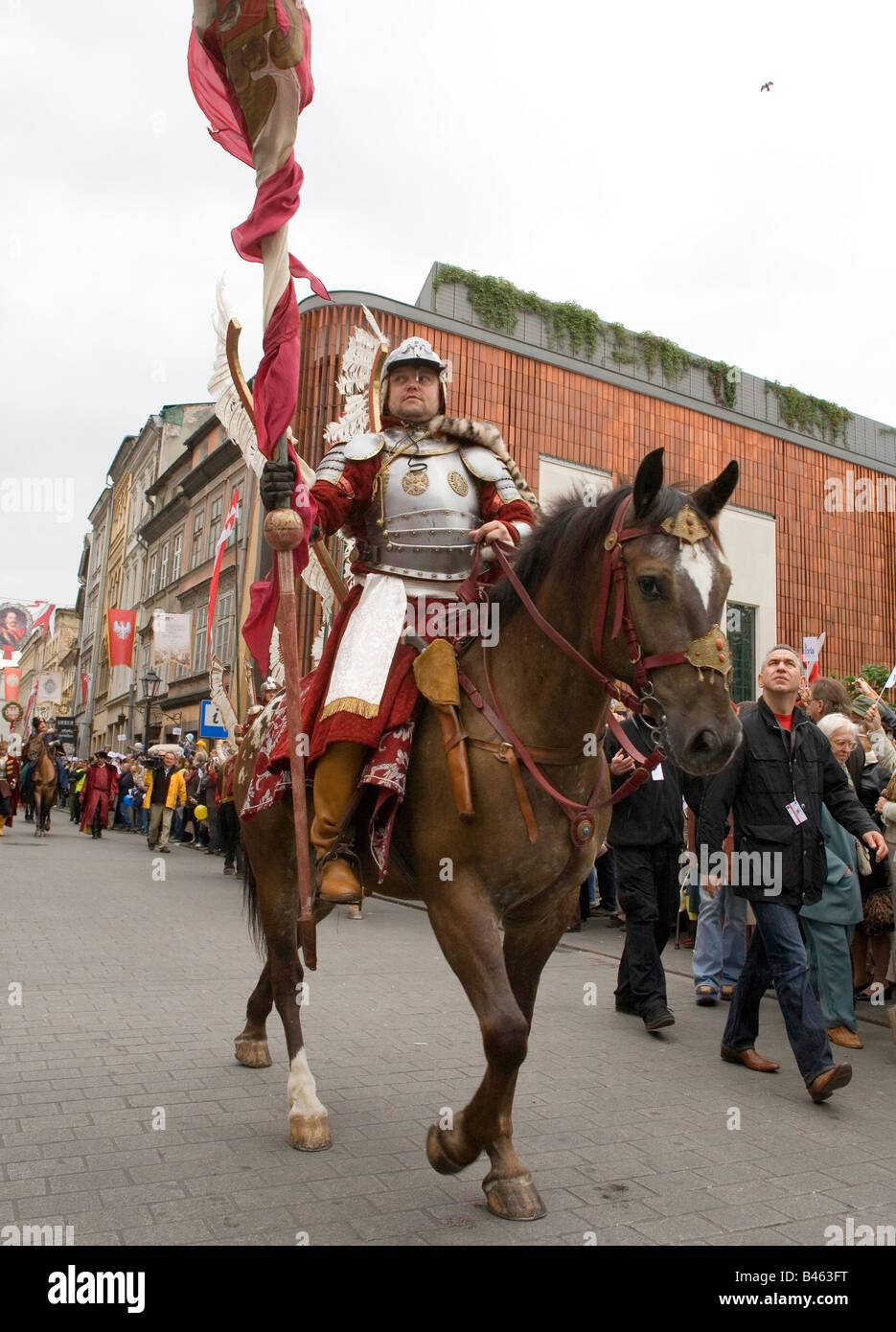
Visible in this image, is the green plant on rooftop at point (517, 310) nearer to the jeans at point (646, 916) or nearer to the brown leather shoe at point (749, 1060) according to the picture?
the jeans at point (646, 916)

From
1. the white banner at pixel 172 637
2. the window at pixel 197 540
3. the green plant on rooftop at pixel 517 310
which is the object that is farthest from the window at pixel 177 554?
the green plant on rooftop at pixel 517 310

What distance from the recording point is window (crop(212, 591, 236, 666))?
34438mm

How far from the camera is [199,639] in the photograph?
3938cm

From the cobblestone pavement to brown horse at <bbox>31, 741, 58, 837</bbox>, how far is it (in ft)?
53.0

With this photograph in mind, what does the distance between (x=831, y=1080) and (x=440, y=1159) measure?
2.38 metres

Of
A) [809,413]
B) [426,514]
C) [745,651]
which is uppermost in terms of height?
[809,413]

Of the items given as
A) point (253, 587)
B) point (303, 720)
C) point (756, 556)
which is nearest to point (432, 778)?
point (303, 720)

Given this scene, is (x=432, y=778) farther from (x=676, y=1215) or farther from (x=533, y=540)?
(x=676, y=1215)

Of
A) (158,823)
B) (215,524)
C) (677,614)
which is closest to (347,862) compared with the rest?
(677,614)

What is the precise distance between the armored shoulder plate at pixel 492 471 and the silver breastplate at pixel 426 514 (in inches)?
1.3

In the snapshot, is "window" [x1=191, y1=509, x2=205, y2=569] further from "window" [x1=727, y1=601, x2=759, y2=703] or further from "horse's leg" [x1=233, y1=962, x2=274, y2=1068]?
"horse's leg" [x1=233, y1=962, x2=274, y2=1068]

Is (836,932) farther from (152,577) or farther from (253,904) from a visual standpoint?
(152,577)

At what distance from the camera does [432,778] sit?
3.60 m

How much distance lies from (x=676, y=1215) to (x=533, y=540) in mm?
2359
